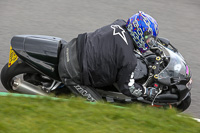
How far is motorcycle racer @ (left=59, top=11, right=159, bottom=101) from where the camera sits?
4.35m

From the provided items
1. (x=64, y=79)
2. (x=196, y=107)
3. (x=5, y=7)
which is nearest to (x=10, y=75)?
(x=64, y=79)

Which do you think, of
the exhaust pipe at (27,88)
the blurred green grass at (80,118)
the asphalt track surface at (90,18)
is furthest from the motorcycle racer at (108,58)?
the asphalt track surface at (90,18)

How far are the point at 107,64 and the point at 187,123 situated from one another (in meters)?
1.24

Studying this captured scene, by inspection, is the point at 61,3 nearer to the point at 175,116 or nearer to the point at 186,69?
the point at 186,69

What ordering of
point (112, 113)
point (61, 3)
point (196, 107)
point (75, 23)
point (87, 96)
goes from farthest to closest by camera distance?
1. point (61, 3)
2. point (75, 23)
3. point (196, 107)
4. point (87, 96)
5. point (112, 113)

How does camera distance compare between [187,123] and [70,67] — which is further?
[70,67]

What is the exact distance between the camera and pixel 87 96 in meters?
4.70

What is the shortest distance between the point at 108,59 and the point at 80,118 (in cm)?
88

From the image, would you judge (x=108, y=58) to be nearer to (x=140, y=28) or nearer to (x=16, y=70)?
(x=140, y=28)

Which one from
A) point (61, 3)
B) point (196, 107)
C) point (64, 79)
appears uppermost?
point (61, 3)

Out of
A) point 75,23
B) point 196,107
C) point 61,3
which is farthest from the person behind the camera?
point 61,3

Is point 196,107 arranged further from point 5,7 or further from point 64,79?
point 5,7

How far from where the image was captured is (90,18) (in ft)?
25.8

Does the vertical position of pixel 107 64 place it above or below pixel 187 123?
above
